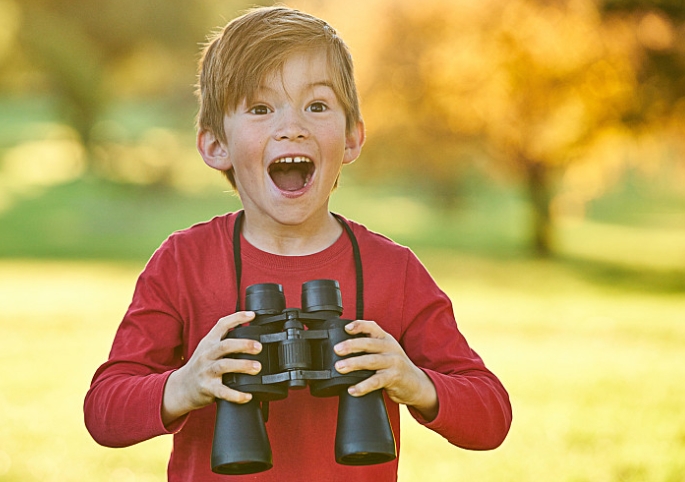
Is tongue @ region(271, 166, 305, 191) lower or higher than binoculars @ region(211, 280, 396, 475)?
higher

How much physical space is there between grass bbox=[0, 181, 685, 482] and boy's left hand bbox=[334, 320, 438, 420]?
3.71 m

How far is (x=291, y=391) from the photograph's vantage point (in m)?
2.27

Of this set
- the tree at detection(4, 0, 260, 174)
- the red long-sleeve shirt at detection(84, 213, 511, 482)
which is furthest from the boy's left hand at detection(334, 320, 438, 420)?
the tree at detection(4, 0, 260, 174)

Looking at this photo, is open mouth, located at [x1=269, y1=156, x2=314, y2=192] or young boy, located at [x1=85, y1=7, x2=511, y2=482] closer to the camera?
young boy, located at [x1=85, y1=7, x2=511, y2=482]

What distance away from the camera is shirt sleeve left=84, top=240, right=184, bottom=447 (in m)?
2.08

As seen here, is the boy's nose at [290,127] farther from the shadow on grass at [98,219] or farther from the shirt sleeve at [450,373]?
the shadow on grass at [98,219]

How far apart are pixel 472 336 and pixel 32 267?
10.2m

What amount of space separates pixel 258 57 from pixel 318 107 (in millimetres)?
196

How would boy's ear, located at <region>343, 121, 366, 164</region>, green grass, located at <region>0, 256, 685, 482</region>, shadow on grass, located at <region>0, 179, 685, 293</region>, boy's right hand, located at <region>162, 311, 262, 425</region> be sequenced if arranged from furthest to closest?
shadow on grass, located at <region>0, 179, 685, 293</region> < green grass, located at <region>0, 256, 685, 482</region> < boy's ear, located at <region>343, 121, 366, 164</region> < boy's right hand, located at <region>162, 311, 262, 425</region>

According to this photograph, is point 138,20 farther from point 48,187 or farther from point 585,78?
point 585,78

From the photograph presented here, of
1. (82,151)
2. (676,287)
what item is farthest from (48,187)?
(676,287)

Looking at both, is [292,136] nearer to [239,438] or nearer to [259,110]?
[259,110]

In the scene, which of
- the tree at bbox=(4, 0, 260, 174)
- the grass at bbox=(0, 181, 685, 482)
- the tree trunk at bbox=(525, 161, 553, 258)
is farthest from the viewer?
the tree at bbox=(4, 0, 260, 174)

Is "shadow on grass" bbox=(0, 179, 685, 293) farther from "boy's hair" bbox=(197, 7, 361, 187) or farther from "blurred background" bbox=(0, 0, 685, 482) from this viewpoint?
"boy's hair" bbox=(197, 7, 361, 187)
